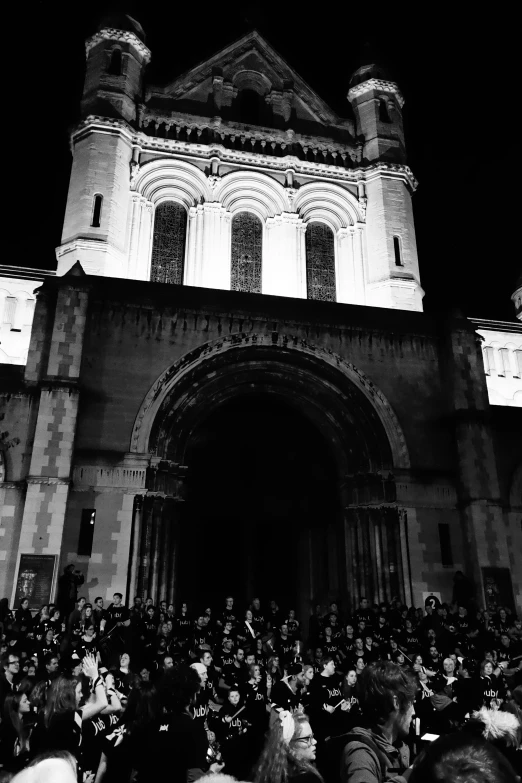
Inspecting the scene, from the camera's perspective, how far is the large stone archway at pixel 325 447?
17922 millimetres

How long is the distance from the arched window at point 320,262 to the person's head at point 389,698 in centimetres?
2213

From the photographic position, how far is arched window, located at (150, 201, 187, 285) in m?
24.8

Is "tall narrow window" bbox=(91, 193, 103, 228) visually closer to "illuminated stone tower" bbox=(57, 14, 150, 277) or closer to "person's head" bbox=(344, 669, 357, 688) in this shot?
"illuminated stone tower" bbox=(57, 14, 150, 277)

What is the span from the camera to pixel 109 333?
19219mm

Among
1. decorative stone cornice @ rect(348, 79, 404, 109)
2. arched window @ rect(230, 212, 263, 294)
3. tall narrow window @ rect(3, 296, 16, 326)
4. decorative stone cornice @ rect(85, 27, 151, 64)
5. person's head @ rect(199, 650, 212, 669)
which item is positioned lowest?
person's head @ rect(199, 650, 212, 669)

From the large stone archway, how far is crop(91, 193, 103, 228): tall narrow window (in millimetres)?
8093

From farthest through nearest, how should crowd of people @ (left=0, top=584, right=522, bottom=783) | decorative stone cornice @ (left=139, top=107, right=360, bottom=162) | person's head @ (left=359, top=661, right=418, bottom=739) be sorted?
decorative stone cornice @ (left=139, top=107, right=360, bottom=162) → person's head @ (left=359, top=661, right=418, bottom=739) → crowd of people @ (left=0, top=584, right=522, bottom=783)

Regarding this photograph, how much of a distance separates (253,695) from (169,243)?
21.0 metres

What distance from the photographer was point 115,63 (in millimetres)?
27406

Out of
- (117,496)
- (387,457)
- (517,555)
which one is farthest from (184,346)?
(517,555)

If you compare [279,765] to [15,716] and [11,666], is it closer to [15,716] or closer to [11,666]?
[15,716]

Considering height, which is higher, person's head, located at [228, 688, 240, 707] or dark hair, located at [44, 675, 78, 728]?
dark hair, located at [44, 675, 78, 728]

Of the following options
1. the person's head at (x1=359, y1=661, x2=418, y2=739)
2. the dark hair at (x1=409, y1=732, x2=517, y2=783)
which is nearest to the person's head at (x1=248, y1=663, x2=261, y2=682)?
the person's head at (x1=359, y1=661, x2=418, y2=739)

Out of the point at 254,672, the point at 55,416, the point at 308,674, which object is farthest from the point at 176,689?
the point at 55,416
